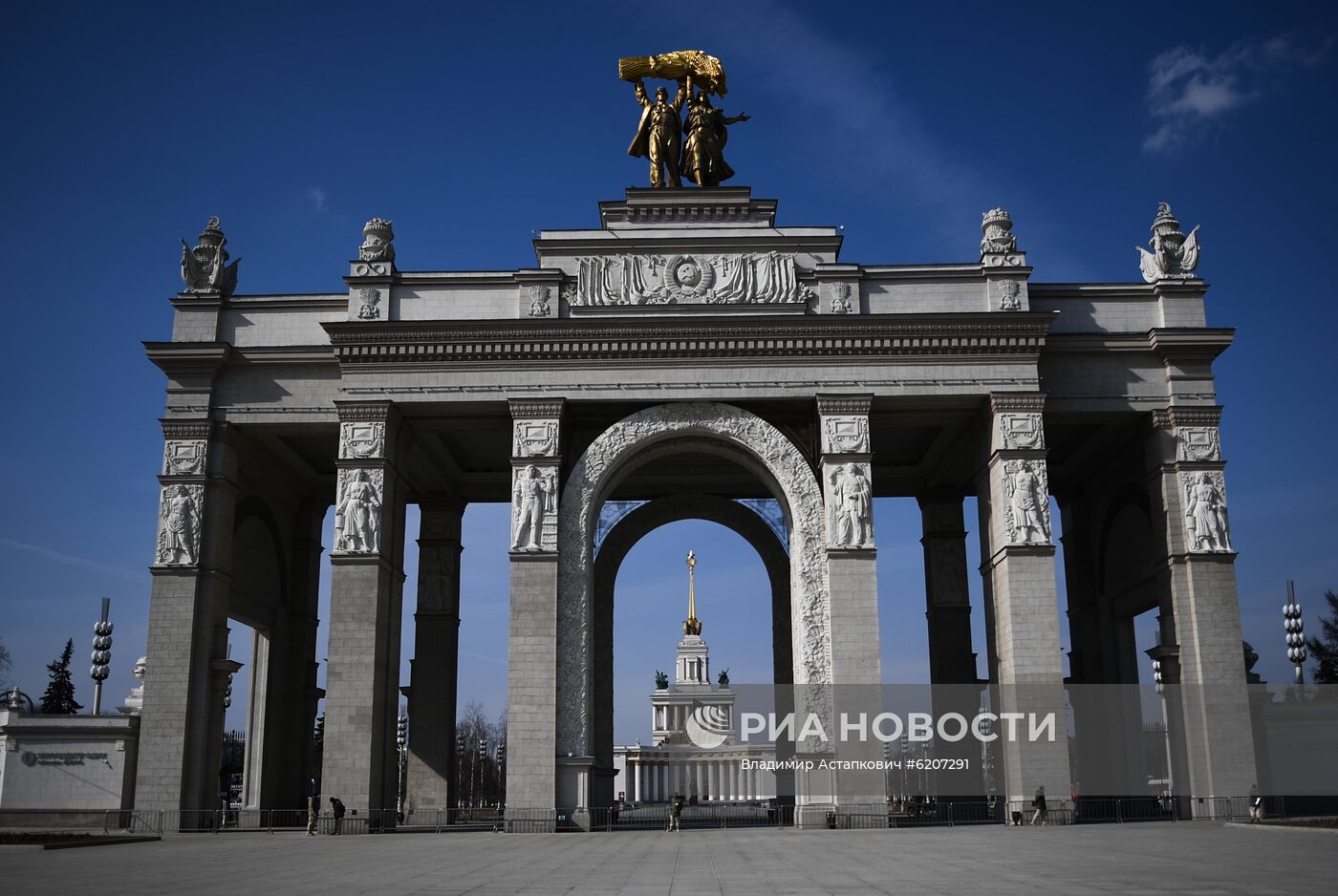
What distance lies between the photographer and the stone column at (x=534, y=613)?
89.0 feet

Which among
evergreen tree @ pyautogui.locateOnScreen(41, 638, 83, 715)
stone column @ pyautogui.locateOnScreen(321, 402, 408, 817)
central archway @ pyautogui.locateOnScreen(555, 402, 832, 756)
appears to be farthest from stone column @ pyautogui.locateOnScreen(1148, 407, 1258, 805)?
evergreen tree @ pyautogui.locateOnScreen(41, 638, 83, 715)

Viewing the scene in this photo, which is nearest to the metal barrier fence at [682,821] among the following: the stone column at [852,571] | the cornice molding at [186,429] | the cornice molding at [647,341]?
the stone column at [852,571]

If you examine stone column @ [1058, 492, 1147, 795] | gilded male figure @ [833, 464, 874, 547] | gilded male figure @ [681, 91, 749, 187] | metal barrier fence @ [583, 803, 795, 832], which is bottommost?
metal barrier fence @ [583, 803, 795, 832]

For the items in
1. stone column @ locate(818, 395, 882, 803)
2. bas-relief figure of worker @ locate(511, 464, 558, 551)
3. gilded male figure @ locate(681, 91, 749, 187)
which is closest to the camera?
stone column @ locate(818, 395, 882, 803)

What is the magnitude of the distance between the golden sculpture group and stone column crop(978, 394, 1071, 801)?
10855 millimetres

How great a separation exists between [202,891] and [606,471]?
58.7 ft

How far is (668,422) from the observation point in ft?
97.6

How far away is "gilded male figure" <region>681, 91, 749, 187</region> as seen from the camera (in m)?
33.4

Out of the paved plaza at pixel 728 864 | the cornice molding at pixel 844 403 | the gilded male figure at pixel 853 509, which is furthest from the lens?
the cornice molding at pixel 844 403

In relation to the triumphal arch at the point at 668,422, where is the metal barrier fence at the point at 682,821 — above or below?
below

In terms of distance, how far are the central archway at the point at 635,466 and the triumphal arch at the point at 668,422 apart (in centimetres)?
8

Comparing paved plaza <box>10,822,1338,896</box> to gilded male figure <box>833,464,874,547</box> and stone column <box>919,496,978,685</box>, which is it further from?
stone column <box>919,496,978,685</box>

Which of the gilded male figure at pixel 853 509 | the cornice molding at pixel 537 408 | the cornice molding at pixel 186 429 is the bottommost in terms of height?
the gilded male figure at pixel 853 509

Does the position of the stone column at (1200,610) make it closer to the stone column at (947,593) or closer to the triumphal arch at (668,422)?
the triumphal arch at (668,422)
